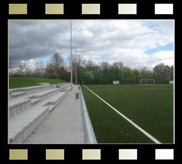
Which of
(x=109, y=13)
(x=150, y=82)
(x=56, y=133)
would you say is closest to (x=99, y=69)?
(x=150, y=82)

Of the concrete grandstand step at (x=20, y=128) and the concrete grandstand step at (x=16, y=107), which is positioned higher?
the concrete grandstand step at (x=16, y=107)

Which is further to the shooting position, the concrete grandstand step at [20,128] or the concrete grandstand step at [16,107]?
the concrete grandstand step at [16,107]

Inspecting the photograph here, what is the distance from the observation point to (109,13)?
2967mm

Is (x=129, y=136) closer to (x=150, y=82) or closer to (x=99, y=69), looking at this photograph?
(x=99, y=69)

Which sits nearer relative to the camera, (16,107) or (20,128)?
(20,128)

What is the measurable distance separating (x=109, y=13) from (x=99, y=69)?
→ 40.7 meters

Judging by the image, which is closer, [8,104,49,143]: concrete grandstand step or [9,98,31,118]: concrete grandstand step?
[8,104,49,143]: concrete grandstand step

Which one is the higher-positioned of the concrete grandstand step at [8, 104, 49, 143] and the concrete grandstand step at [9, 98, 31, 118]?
the concrete grandstand step at [9, 98, 31, 118]

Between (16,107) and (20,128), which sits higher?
(16,107)

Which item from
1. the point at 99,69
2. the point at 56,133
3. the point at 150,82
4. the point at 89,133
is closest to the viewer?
the point at 89,133
